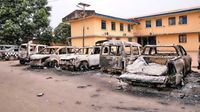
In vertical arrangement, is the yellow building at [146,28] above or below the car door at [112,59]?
above

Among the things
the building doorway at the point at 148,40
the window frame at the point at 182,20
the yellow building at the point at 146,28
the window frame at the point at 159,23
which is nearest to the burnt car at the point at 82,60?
the yellow building at the point at 146,28

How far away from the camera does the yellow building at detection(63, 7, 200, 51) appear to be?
2708 cm

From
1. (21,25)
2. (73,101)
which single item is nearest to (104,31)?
(21,25)

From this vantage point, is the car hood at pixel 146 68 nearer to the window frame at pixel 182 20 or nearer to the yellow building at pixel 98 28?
the yellow building at pixel 98 28

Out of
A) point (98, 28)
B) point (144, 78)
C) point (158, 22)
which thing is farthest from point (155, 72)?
point (158, 22)

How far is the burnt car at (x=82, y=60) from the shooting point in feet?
47.5

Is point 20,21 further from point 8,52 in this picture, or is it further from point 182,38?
point 182,38

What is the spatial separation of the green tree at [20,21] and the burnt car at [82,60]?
663 inches

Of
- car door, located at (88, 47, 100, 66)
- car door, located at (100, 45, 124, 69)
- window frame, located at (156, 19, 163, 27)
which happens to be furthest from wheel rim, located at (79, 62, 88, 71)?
window frame, located at (156, 19, 163, 27)

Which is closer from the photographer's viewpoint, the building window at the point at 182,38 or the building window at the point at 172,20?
the building window at the point at 182,38

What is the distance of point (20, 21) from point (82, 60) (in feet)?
61.5

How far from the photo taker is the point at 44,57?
53.6 ft

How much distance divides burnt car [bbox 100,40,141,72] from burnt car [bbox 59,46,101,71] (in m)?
1.94

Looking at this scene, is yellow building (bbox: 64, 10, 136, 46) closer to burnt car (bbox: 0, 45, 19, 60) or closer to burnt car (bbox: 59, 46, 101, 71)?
burnt car (bbox: 0, 45, 19, 60)
